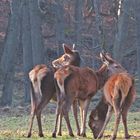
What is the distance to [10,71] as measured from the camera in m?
28.1

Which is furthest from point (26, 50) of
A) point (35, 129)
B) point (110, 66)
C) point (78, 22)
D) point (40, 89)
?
point (40, 89)

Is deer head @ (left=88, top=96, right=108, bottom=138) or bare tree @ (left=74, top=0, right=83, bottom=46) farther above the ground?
bare tree @ (left=74, top=0, right=83, bottom=46)

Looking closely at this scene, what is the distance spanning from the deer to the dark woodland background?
49.1 ft

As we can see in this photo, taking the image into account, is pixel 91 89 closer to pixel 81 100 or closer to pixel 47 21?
pixel 81 100

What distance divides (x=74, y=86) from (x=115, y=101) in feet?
4.03

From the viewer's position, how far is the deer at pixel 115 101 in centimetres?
1238

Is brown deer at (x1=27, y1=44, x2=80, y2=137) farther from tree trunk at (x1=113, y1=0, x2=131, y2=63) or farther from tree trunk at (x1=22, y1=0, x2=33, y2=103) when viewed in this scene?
tree trunk at (x1=113, y1=0, x2=131, y2=63)

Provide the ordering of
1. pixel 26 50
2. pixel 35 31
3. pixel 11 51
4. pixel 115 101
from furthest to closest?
1. pixel 26 50
2. pixel 35 31
3. pixel 11 51
4. pixel 115 101

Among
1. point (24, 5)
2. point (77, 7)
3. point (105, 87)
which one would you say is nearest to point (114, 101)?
point (105, 87)

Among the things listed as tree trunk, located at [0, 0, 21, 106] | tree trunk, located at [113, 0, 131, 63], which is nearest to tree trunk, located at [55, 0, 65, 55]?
tree trunk, located at [113, 0, 131, 63]

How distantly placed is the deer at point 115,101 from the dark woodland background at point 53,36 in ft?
49.1

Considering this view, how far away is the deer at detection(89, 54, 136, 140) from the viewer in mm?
12375

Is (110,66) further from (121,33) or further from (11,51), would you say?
(121,33)

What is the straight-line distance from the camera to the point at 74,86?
43.7 feet
